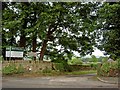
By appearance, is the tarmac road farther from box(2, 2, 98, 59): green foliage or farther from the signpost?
Answer: box(2, 2, 98, 59): green foliage

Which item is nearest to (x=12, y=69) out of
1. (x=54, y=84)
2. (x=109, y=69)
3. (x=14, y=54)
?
(x=14, y=54)

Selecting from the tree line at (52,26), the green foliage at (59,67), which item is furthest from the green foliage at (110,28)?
the green foliage at (59,67)

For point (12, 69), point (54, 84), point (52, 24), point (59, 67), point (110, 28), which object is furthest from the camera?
point (59, 67)

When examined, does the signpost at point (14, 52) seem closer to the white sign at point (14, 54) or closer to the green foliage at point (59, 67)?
the white sign at point (14, 54)

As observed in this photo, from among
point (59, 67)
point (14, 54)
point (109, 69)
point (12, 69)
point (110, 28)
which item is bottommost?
point (59, 67)

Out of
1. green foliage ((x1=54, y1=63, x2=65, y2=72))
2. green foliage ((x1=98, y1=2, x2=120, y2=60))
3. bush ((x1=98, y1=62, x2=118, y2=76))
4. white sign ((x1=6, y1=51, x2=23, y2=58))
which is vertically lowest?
green foliage ((x1=54, y1=63, x2=65, y2=72))

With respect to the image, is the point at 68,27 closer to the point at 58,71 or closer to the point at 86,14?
the point at 86,14

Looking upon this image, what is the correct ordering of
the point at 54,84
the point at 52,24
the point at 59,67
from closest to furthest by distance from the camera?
the point at 54,84 < the point at 52,24 < the point at 59,67

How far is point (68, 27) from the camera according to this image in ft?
74.9

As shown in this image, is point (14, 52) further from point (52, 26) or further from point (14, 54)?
point (52, 26)

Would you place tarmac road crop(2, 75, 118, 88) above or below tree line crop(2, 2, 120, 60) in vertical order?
below

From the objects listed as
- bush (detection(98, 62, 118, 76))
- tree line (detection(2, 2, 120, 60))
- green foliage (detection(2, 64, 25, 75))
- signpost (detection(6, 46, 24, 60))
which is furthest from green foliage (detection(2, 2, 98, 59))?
bush (detection(98, 62, 118, 76))

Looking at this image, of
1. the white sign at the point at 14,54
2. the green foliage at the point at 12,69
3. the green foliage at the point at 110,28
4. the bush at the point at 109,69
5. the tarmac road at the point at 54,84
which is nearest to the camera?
the tarmac road at the point at 54,84

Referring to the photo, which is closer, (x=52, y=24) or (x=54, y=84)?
(x=54, y=84)
